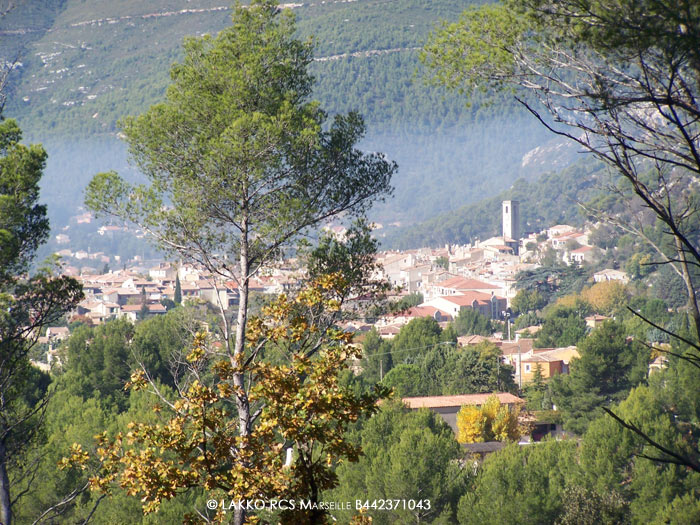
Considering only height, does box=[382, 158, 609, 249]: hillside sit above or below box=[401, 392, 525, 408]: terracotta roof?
below

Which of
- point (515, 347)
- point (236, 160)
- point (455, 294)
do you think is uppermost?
point (236, 160)

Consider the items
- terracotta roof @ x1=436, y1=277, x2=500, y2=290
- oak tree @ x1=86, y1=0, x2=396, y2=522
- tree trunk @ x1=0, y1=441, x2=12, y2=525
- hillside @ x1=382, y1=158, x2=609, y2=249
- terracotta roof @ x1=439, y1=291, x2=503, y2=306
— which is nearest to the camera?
tree trunk @ x1=0, y1=441, x2=12, y2=525

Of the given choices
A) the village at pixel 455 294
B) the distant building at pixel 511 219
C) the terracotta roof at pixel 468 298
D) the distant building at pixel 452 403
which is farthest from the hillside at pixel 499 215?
the distant building at pixel 452 403

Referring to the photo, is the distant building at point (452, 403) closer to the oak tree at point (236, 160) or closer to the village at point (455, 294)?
the village at point (455, 294)

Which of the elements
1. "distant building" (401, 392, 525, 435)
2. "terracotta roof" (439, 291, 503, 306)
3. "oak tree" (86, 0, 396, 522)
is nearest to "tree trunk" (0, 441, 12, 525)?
"oak tree" (86, 0, 396, 522)

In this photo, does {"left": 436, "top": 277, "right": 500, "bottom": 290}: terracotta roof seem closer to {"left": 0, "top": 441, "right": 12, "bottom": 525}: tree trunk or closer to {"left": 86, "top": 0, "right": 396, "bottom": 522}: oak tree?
{"left": 86, "top": 0, "right": 396, "bottom": 522}: oak tree

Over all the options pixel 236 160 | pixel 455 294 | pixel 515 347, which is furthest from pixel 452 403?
pixel 455 294

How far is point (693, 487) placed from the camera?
14.2 m

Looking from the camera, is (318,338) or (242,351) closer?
(318,338)

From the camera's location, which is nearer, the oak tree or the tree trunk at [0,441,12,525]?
the tree trunk at [0,441,12,525]

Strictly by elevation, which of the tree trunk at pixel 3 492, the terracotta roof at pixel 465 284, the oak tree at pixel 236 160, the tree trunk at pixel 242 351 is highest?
the oak tree at pixel 236 160

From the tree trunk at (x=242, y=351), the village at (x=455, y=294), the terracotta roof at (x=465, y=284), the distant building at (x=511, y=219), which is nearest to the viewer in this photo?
the tree trunk at (x=242, y=351)

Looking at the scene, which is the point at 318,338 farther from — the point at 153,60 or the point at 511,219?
the point at 153,60

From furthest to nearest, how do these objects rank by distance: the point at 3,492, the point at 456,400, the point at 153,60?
the point at 153,60 < the point at 456,400 < the point at 3,492
